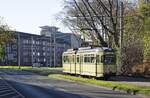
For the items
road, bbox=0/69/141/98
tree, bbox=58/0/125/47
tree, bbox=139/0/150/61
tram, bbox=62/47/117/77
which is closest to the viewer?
road, bbox=0/69/141/98

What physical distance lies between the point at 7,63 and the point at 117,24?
361 ft

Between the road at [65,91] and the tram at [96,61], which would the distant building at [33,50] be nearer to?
the tram at [96,61]

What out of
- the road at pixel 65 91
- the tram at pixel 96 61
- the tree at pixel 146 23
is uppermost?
the tree at pixel 146 23

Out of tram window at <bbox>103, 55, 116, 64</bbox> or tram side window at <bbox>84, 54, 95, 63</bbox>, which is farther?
tram side window at <bbox>84, 54, 95, 63</bbox>

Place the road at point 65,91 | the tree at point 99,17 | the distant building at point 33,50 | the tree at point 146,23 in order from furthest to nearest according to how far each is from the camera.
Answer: the distant building at point 33,50 → the tree at point 99,17 → the tree at point 146,23 → the road at point 65,91

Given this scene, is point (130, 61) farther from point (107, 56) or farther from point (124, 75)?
point (107, 56)

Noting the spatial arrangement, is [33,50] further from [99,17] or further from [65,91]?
[65,91]

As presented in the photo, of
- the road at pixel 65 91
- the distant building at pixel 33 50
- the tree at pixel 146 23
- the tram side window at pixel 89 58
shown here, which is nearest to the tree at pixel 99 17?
the tree at pixel 146 23

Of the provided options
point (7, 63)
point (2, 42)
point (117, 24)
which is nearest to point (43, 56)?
point (7, 63)

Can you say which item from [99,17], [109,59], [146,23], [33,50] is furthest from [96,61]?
[33,50]

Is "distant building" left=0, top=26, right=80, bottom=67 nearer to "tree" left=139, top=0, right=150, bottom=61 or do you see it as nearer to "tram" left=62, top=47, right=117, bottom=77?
"tree" left=139, top=0, right=150, bottom=61

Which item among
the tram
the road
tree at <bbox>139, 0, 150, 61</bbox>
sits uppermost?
tree at <bbox>139, 0, 150, 61</bbox>

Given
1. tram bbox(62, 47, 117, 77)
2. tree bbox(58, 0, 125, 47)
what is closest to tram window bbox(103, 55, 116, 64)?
tram bbox(62, 47, 117, 77)

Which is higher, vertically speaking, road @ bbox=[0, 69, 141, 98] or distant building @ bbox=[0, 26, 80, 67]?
distant building @ bbox=[0, 26, 80, 67]
